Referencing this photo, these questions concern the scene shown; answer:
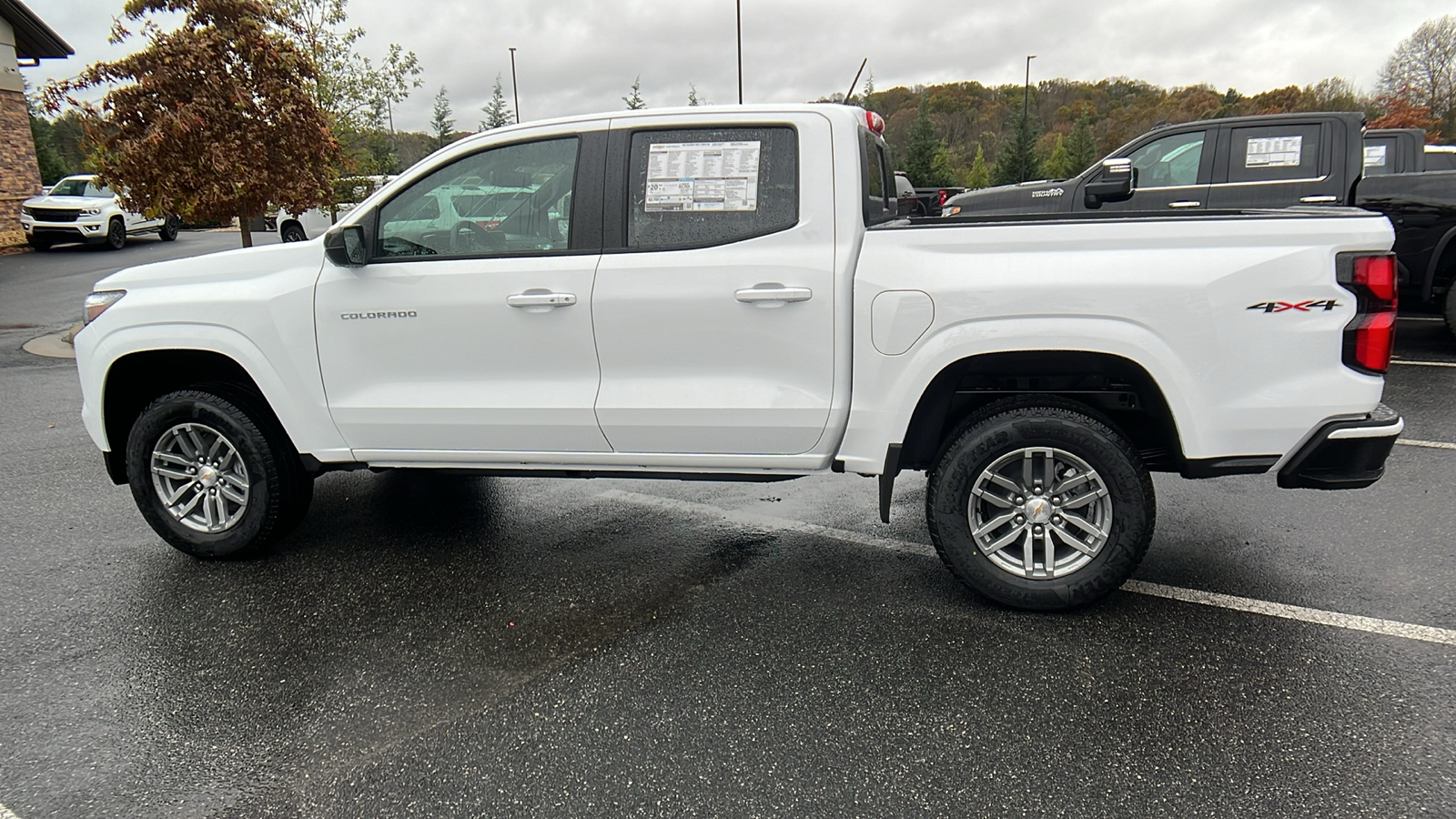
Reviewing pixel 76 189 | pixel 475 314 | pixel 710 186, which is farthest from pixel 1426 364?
pixel 76 189

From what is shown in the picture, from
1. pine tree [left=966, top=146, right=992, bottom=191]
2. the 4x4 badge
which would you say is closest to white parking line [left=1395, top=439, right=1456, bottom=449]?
the 4x4 badge

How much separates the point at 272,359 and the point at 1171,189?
8.08 m

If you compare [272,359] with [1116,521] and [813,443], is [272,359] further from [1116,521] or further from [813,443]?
[1116,521]

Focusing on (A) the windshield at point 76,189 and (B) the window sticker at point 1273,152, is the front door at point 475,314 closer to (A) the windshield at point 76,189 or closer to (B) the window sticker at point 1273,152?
(B) the window sticker at point 1273,152

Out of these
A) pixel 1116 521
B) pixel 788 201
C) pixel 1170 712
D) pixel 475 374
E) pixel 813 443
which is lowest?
pixel 1170 712

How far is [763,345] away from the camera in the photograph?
353 centimetres

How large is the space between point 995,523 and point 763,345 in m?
1.13

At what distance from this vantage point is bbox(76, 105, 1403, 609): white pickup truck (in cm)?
317

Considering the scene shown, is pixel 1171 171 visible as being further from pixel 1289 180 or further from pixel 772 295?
pixel 772 295

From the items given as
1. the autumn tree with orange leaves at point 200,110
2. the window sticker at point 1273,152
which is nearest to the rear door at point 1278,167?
the window sticker at point 1273,152

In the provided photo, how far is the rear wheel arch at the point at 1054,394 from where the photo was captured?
11.0 ft

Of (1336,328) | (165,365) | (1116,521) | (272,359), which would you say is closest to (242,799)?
(272,359)

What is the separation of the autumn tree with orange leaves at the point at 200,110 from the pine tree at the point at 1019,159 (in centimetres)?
4680

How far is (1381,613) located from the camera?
3422 millimetres
